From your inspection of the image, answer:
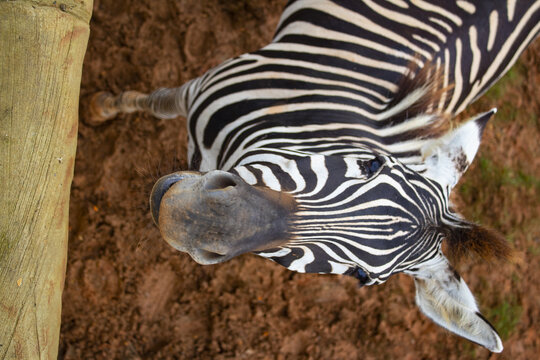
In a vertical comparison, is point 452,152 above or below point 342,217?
above

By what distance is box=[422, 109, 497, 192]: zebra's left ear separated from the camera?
6.91 feet

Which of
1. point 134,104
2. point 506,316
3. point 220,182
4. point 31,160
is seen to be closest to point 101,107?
point 134,104

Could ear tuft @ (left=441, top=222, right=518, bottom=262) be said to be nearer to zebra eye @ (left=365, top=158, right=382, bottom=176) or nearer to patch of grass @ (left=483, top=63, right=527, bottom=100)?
zebra eye @ (left=365, top=158, right=382, bottom=176)

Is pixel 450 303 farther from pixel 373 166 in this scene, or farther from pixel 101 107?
pixel 101 107

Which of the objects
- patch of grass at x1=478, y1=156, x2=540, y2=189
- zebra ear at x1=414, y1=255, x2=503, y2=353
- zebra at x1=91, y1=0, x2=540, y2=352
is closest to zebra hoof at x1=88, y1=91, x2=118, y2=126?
zebra at x1=91, y1=0, x2=540, y2=352

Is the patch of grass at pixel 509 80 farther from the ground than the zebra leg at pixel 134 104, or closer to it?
farther from the ground

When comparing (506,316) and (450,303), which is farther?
(506,316)

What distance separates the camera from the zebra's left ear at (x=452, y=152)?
2.11 m

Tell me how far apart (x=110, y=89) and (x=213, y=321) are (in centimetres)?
204

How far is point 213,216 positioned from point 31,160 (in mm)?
839

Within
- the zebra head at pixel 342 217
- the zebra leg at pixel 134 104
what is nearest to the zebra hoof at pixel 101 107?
the zebra leg at pixel 134 104

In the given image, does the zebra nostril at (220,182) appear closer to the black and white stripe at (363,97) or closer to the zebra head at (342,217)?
the zebra head at (342,217)

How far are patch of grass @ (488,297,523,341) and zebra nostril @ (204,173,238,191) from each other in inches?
152

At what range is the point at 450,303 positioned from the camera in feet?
6.69
